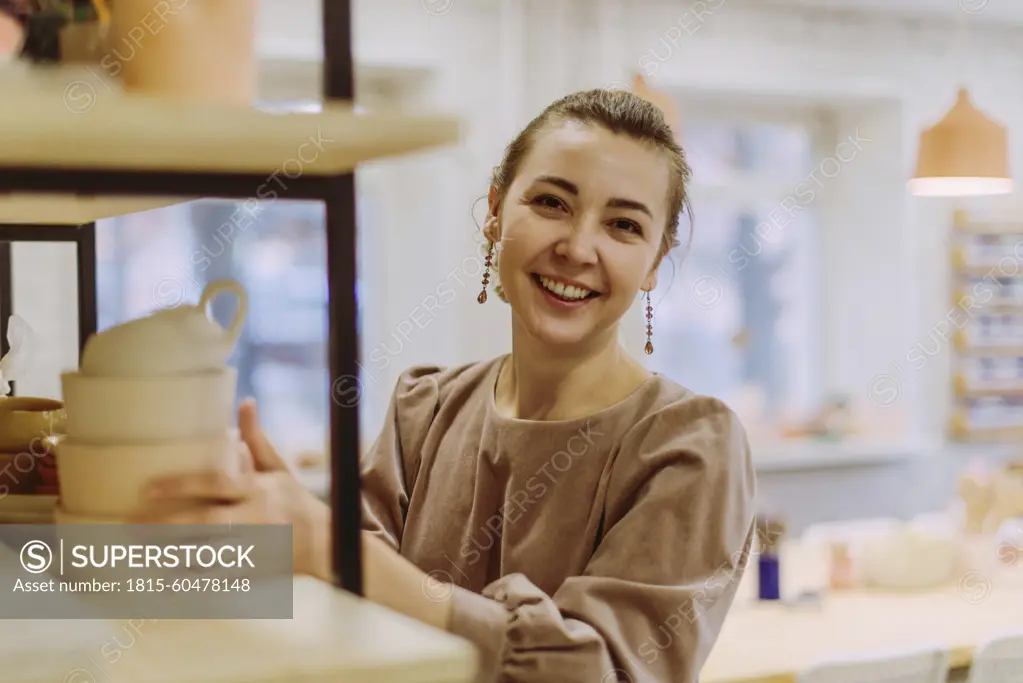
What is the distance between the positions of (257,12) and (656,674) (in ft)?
2.64

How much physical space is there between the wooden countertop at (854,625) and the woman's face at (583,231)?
1.02 meters

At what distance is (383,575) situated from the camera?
809 mm

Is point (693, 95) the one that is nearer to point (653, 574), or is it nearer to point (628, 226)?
point (628, 226)

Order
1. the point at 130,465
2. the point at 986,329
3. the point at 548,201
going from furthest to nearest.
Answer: the point at 986,329
the point at 548,201
the point at 130,465

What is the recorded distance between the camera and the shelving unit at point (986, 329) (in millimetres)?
4859

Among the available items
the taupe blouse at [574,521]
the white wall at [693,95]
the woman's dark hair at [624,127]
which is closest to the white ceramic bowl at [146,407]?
the taupe blouse at [574,521]

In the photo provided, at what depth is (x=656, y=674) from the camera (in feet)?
3.97

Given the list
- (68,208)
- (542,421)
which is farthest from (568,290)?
(68,208)

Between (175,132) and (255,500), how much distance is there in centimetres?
24

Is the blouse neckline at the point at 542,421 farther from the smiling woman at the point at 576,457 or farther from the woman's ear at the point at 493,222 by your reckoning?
the woman's ear at the point at 493,222

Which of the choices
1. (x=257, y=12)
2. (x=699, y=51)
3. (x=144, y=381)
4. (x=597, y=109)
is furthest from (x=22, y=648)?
(x=699, y=51)

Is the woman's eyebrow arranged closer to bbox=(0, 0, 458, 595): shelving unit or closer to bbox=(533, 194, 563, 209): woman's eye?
bbox=(533, 194, 563, 209): woman's eye

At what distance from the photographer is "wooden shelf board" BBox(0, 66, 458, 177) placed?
0.60 meters

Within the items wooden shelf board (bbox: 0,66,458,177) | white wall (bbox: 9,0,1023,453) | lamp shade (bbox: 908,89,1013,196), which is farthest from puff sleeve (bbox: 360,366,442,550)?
white wall (bbox: 9,0,1023,453)
